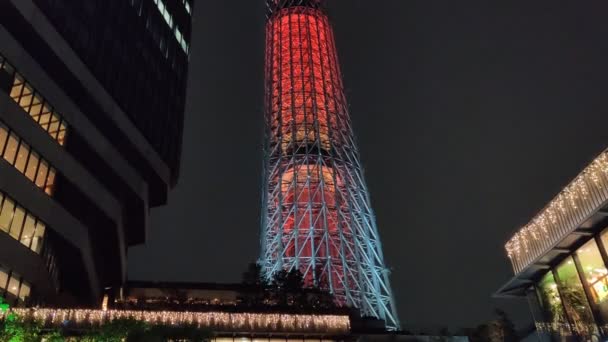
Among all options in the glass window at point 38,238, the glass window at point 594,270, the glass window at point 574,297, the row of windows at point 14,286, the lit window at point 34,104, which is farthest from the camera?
the glass window at point 38,238

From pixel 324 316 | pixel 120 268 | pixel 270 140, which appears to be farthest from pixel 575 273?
pixel 270 140

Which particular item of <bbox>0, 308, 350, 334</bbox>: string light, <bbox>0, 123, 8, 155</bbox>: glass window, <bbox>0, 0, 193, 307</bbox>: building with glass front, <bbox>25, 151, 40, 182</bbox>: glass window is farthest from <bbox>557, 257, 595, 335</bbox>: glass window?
<bbox>25, 151, 40, 182</bbox>: glass window

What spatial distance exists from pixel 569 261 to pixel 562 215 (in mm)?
1964

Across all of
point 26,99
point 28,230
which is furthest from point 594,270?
point 26,99

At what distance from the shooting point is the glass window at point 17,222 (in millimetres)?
37438

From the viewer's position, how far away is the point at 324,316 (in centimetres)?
4153

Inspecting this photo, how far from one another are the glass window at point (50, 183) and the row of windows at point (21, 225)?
2476 millimetres

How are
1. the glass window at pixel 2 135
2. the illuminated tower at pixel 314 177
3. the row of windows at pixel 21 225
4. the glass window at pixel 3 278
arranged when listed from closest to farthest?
the glass window at pixel 3 278 → the row of windows at pixel 21 225 → the glass window at pixel 2 135 → the illuminated tower at pixel 314 177

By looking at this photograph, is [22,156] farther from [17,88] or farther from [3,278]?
[3,278]

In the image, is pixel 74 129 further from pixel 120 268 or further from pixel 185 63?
pixel 185 63

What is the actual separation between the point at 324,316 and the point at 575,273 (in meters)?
21.9

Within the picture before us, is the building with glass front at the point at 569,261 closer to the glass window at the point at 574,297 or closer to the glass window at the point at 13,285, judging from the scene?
the glass window at the point at 574,297

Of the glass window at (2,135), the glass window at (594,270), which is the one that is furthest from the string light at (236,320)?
the glass window at (594,270)

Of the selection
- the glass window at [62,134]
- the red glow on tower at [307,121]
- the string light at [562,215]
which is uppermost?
the red glow on tower at [307,121]
